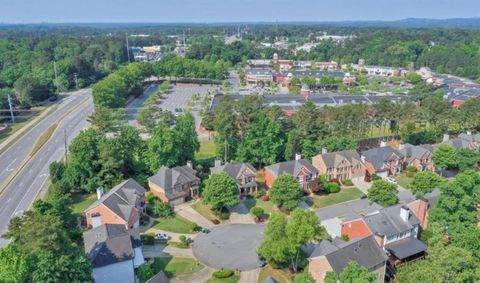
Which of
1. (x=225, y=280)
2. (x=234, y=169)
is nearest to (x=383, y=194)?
(x=234, y=169)

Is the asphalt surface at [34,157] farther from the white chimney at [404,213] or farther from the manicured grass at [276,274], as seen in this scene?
the white chimney at [404,213]

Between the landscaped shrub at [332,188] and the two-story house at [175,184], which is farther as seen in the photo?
the landscaped shrub at [332,188]

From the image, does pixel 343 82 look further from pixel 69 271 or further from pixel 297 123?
pixel 69 271

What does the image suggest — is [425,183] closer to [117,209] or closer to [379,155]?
[379,155]

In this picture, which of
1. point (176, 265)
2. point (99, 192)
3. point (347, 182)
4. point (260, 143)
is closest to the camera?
point (176, 265)

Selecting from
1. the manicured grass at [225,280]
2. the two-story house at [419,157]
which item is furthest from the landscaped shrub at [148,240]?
the two-story house at [419,157]

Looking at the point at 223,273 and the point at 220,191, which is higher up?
the point at 220,191
